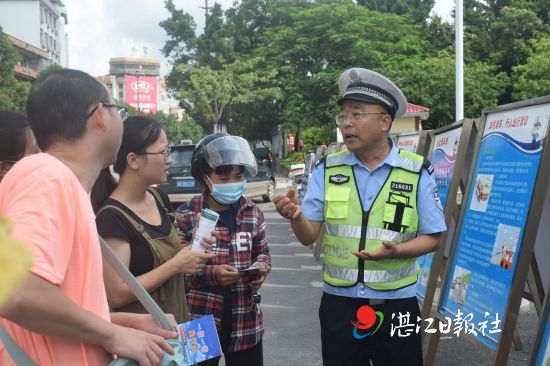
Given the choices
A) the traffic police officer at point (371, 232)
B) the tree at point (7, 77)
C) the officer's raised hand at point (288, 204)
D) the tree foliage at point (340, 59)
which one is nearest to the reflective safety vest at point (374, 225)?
the traffic police officer at point (371, 232)

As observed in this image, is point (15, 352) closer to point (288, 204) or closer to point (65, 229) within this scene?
point (65, 229)

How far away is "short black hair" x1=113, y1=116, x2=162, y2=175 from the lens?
2.52 metres

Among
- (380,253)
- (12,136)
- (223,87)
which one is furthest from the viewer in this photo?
(223,87)

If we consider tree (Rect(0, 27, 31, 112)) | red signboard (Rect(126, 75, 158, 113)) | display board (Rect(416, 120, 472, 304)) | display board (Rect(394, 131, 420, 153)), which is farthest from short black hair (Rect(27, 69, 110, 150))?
red signboard (Rect(126, 75, 158, 113))

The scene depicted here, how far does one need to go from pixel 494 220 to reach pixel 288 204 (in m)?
1.53

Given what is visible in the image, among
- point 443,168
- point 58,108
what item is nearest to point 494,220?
point 443,168

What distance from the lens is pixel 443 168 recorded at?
488 centimetres

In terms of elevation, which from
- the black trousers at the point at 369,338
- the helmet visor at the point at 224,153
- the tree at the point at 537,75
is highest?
the tree at the point at 537,75

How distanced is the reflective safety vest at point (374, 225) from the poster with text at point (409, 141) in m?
3.52

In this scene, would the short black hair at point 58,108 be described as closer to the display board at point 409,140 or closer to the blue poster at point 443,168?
the blue poster at point 443,168

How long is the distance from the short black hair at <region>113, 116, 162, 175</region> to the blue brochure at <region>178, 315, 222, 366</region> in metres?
0.90

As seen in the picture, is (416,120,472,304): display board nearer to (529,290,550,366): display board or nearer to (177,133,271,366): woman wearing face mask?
(529,290,550,366): display board

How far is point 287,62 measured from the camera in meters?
26.7

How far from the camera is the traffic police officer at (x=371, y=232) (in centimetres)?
272
